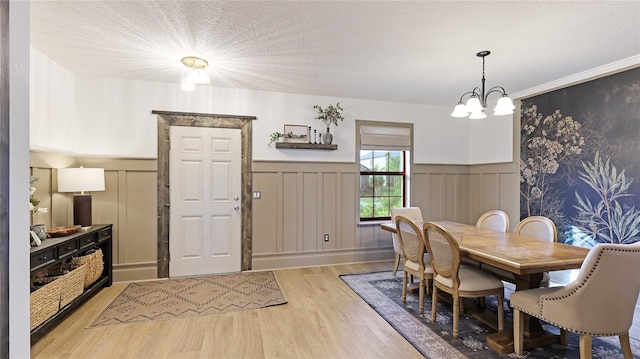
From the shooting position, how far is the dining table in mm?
2053

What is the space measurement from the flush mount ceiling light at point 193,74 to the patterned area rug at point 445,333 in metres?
2.82

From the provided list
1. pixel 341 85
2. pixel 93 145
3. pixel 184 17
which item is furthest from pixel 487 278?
pixel 93 145

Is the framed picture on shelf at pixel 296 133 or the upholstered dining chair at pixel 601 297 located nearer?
the upholstered dining chair at pixel 601 297

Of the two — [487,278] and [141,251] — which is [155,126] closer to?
[141,251]

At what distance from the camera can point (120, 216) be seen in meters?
3.76

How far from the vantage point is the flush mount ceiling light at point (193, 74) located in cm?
297

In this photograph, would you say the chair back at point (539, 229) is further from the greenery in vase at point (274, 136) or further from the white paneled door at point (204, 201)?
the white paneled door at point (204, 201)

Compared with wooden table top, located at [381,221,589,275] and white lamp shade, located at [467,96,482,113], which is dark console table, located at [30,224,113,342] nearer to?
wooden table top, located at [381,221,589,275]

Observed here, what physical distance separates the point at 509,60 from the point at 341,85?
74.4 inches

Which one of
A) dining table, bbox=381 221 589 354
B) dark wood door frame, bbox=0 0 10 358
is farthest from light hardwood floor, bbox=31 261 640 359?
dark wood door frame, bbox=0 0 10 358

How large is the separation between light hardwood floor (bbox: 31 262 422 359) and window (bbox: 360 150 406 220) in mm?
1934

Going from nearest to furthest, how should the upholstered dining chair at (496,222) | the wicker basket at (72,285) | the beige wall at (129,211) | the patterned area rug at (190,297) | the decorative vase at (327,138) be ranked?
the wicker basket at (72,285)
the patterned area rug at (190,297)
the upholstered dining chair at (496,222)
the beige wall at (129,211)
the decorative vase at (327,138)

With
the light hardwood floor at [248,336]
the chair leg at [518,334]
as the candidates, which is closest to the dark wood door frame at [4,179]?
the light hardwood floor at [248,336]

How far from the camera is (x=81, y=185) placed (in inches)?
124
